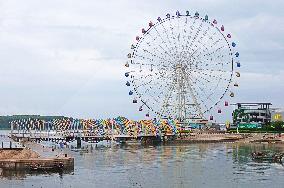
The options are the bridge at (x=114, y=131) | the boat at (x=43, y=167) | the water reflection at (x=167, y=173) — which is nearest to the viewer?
the water reflection at (x=167, y=173)

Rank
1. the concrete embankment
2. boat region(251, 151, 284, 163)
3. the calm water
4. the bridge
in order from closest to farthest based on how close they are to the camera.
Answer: the calm water
the concrete embankment
boat region(251, 151, 284, 163)
the bridge

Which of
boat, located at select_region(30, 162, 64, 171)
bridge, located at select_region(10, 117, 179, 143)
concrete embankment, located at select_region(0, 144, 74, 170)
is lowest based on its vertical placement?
boat, located at select_region(30, 162, 64, 171)

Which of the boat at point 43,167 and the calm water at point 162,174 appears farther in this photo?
the boat at point 43,167

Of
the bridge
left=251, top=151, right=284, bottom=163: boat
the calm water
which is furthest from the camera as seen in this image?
the bridge

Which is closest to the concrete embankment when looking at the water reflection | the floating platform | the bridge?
the floating platform

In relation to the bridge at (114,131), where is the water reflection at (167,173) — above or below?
below

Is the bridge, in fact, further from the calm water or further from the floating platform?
the floating platform

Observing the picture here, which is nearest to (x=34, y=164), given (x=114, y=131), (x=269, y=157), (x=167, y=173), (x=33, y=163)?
(x=33, y=163)

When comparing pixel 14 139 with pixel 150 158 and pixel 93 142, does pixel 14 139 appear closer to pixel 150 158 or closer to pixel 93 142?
pixel 93 142

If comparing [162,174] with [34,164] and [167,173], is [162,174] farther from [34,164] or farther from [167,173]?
[34,164]

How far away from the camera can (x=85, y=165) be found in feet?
295

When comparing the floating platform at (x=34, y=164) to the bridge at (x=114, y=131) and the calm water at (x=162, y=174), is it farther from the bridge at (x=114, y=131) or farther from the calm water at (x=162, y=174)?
the bridge at (x=114, y=131)

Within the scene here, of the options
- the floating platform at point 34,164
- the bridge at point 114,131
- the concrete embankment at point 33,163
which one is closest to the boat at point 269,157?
the concrete embankment at point 33,163

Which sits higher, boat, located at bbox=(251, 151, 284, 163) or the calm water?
boat, located at bbox=(251, 151, 284, 163)
